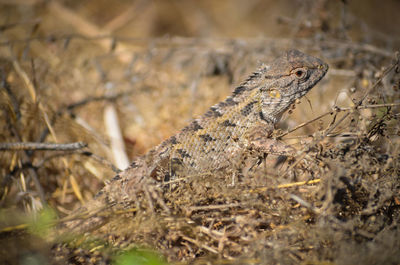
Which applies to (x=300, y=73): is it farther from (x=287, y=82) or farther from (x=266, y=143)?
(x=266, y=143)

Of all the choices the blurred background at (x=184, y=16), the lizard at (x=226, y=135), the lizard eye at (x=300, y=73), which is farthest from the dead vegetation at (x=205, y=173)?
the blurred background at (x=184, y=16)

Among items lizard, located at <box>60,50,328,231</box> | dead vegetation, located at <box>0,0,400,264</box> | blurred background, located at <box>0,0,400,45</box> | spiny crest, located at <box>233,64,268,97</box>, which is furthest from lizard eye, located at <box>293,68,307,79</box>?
blurred background, located at <box>0,0,400,45</box>

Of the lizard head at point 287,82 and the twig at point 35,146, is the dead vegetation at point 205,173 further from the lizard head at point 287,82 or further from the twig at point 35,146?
the lizard head at point 287,82

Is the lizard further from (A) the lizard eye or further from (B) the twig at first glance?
(B) the twig

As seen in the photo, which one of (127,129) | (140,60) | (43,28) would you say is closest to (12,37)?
(43,28)

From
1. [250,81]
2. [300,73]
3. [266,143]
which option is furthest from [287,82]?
[266,143]

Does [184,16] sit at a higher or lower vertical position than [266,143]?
higher
